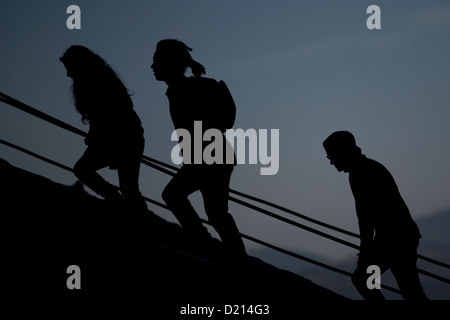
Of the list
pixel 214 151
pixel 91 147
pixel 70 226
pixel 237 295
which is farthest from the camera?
pixel 91 147

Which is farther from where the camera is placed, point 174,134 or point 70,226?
point 174,134

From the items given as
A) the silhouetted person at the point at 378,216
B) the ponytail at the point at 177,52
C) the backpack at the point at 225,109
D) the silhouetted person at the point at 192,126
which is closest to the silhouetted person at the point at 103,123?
the silhouetted person at the point at 192,126

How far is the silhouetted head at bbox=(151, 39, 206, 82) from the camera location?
5.10m

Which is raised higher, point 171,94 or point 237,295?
point 171,94

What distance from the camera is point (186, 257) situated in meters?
4.40

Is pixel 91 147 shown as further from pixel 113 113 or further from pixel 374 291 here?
pixel 374 291

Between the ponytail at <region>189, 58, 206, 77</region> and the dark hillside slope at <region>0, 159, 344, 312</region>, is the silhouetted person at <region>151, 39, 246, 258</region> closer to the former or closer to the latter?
the ponytail at <region>189, 58, 206, 77</region>

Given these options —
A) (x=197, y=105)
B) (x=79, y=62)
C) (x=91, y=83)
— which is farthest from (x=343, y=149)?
(x=79, y=62)

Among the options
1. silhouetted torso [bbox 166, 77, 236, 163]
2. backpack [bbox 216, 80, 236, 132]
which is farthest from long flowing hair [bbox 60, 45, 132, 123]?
backpack [bbox 216, 80, 236, 132]

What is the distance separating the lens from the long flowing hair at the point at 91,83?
5.41 metres

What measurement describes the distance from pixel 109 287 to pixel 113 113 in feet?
5.81

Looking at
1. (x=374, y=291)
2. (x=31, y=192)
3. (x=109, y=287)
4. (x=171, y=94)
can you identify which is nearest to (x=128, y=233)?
(x=109, y=287)

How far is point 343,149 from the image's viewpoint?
15.9 feet

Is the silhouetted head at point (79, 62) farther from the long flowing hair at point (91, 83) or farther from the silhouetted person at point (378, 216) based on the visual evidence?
the silhouetted person at point (378, 216)
